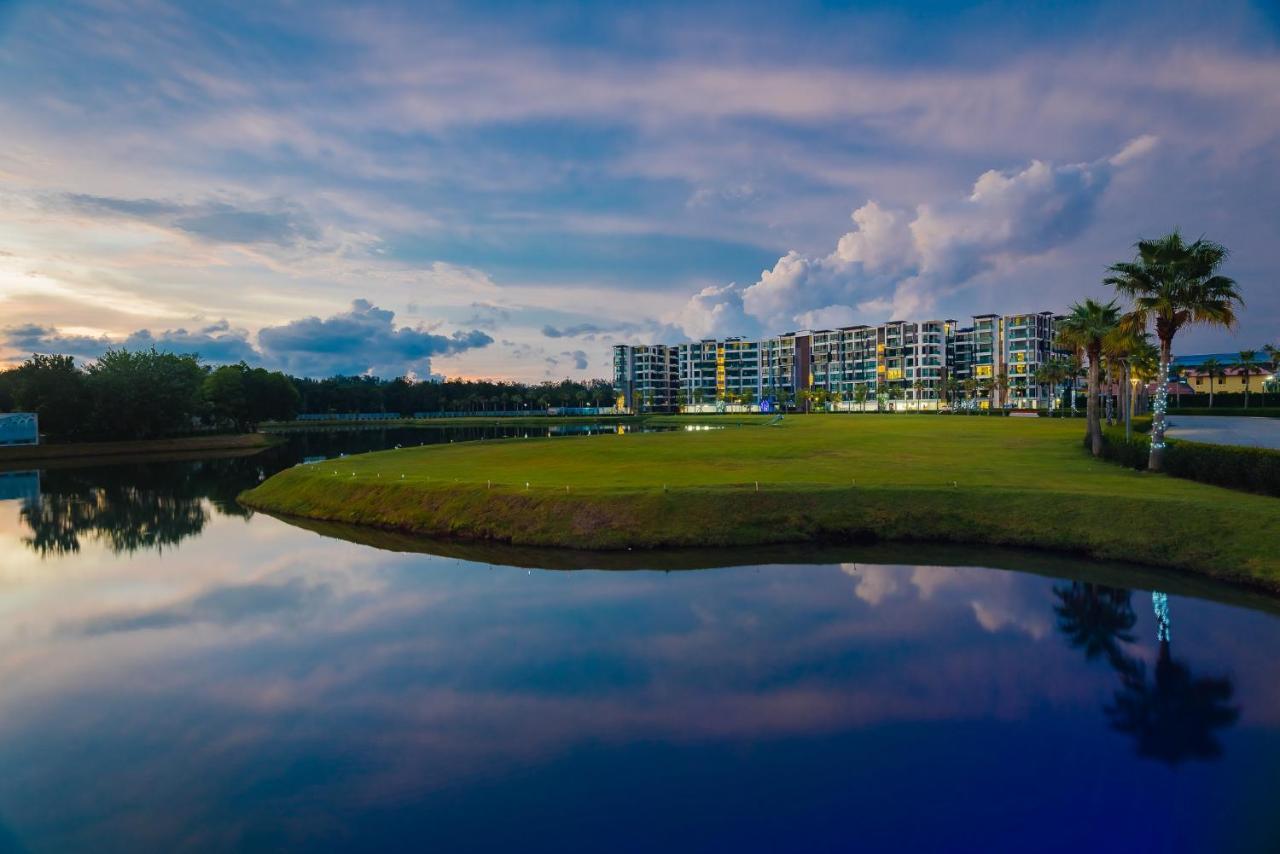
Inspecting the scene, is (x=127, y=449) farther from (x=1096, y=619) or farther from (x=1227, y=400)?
(x=1227, y=400)

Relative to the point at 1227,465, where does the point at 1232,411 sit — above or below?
below

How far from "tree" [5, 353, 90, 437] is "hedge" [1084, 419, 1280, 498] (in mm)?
134573

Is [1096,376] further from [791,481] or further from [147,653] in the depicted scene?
[147,653]

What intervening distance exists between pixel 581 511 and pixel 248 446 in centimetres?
11751

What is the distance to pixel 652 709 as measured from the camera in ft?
58.0

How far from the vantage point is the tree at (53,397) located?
106m

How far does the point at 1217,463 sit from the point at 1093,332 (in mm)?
18749

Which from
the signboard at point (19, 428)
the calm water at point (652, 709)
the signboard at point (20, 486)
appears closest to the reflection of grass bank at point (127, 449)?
the signboard at point (19, 428)

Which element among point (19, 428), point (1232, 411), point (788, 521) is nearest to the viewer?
point (788, 521)

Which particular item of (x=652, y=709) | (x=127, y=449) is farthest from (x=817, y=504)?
(x=127, y=449)

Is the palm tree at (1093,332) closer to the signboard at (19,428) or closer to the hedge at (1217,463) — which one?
the hedge at (1217,463)

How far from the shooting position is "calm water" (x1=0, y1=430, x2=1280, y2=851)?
1327 cm

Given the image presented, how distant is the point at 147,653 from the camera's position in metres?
23.1

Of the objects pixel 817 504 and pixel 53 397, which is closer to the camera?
pixel 817 504
